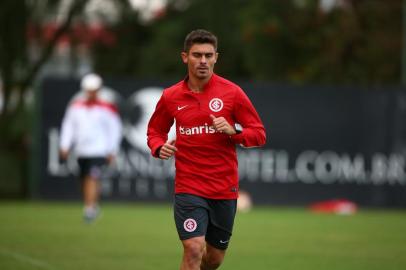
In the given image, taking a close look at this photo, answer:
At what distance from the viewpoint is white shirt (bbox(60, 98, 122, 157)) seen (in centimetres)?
1888

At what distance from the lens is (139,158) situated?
79.6ft

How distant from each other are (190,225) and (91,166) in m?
9.71

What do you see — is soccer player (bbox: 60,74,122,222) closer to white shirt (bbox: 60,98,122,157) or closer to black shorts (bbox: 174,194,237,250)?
white shirt (bbox: 60,98,122,157)

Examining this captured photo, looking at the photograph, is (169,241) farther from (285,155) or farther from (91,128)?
(285,155)

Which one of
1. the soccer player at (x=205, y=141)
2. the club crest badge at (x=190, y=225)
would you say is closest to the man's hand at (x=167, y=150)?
the soccer player at (x=205, y=141)

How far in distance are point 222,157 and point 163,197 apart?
1500cm

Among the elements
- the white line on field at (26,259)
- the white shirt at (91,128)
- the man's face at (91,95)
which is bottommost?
the white line on field at (26,259)

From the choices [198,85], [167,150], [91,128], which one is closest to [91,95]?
[91,128]

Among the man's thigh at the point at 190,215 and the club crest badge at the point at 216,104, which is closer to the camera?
the man's thigh at the point at 190,215

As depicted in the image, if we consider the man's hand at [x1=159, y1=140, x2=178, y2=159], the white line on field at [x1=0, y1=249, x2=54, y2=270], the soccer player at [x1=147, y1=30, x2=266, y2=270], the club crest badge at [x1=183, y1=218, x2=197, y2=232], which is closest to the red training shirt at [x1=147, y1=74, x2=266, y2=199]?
the soccer player at [x1=147, y1=30, x2=266, y2=270]

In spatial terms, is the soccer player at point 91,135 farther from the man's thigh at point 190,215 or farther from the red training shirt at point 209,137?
the man's thigh at point 190,215

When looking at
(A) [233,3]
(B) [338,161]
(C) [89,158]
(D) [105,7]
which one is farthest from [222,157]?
(A) [233,3]

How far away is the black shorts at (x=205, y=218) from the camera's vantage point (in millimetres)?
9227

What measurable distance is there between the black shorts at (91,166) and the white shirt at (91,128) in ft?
0.25
